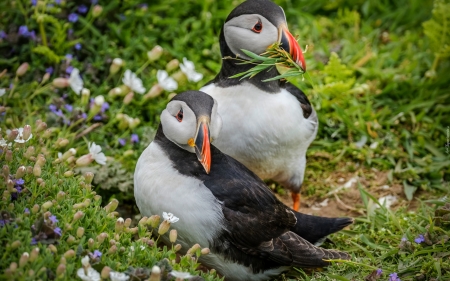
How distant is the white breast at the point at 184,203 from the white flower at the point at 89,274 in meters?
0.85

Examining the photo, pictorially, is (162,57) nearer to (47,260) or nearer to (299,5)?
(299,5)

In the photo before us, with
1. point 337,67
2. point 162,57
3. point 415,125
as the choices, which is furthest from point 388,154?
point 162,57

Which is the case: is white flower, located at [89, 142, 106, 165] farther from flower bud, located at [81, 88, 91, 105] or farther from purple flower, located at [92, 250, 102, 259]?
purple flower, located at [92, 250, 102, 259]

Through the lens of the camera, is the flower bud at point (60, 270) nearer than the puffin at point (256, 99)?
Yes

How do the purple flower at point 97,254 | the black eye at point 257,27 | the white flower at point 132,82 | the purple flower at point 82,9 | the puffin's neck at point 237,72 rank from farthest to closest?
the purple flower at point 82,9 < the white flower at point 132,82 < the puffin's neck at point 237,72 < the black eye at point 257,27 < the purple flower at point 97,254

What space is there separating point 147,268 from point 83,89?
2.39 metres

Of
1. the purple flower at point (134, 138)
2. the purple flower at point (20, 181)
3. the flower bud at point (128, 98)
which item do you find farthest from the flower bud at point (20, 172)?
the flower bud at point (128, 98)

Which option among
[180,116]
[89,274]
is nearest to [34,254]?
[89,274]

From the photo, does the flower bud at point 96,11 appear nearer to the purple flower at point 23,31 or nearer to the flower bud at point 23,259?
the purple flower at point 23,31

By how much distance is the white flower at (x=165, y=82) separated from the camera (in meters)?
5.70

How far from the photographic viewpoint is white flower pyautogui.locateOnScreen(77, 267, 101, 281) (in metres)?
3.16

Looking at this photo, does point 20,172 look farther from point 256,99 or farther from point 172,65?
point 172,65

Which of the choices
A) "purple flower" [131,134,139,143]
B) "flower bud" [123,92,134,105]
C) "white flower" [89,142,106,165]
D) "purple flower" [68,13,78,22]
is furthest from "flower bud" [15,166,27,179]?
"purple flower" [68,13,78,22]

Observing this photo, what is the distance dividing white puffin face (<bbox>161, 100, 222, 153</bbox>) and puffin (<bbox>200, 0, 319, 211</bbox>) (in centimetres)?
51
